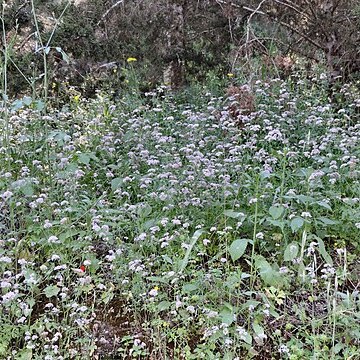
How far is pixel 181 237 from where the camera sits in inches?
83.4

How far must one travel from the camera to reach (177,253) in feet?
7.11

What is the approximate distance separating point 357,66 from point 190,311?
3.31 m

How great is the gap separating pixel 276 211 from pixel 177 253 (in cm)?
49

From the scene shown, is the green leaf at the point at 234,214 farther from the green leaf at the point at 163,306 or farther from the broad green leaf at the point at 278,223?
the green leaf at the point at 163,306

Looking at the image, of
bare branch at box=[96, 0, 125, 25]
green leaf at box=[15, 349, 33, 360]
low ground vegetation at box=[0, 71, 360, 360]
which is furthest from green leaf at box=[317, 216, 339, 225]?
A: bare branch at box=[96, 0, 125, 25]

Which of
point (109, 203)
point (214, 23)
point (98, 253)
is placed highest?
point (214, 23)

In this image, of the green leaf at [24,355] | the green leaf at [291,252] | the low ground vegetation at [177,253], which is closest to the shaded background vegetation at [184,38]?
the low ground vegetation at [177,253]

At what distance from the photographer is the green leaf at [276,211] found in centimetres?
209

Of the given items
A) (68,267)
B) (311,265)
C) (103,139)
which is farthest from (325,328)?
(103,139)

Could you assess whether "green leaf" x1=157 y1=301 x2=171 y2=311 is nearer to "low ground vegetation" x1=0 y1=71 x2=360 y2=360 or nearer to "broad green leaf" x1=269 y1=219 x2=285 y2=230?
"low ground vegetation" x1=0 y1=71 x2=360 y2=360

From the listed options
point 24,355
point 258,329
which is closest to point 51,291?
Result: point 24,355

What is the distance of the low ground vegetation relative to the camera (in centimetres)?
183

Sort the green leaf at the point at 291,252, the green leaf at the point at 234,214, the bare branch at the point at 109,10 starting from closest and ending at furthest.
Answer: the green leaf at the point at 291,252 → the green leaf at the point at 234,214 → the bare branch at the point at 109,10

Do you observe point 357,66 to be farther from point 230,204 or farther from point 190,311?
point 190,311
